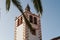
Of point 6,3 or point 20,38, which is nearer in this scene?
point 6,3

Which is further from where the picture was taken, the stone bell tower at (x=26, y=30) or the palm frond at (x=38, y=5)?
the stone bell tower at (x=26, y=30)

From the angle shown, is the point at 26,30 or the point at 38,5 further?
the point at 26,30

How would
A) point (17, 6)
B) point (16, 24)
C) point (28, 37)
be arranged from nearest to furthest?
point (17, 6)
point (28, 37)
point (16, 24)

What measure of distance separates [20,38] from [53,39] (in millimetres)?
11257

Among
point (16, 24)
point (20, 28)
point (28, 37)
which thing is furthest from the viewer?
point (16, 24)

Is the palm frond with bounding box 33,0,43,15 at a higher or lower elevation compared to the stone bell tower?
higher

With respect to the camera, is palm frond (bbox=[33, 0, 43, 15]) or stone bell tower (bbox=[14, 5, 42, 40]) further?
stone bell tower (bbox=[14, 5, 42, 40])

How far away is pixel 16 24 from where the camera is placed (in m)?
44.6

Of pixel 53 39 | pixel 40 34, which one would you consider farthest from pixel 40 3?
pixel 40 34

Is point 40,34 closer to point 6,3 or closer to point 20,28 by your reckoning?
point 20,28

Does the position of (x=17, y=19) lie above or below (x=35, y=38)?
above

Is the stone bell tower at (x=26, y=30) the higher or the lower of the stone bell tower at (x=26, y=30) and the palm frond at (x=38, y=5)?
the lower

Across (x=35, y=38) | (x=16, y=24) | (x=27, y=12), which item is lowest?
(x=35, y=38)

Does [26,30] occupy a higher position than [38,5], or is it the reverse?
[38,5]
